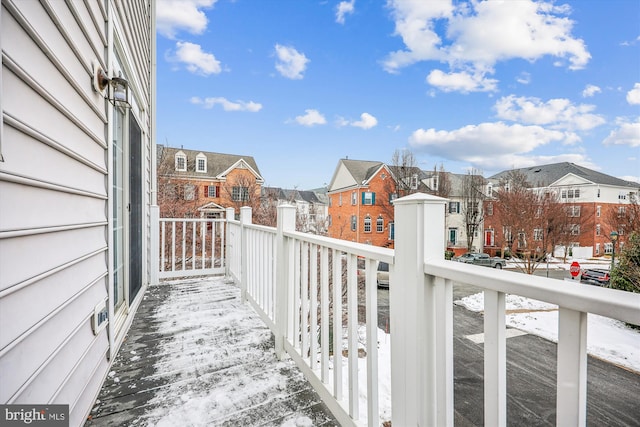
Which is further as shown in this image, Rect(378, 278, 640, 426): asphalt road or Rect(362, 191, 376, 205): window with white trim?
Rect(362, 191, 376, 205): window with white trim

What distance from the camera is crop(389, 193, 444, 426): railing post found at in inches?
35.0

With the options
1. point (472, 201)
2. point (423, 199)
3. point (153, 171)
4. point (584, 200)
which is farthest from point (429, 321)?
point (584, 200)

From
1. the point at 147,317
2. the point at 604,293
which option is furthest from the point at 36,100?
the point at 147,317

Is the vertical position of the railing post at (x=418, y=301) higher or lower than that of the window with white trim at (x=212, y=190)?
lower

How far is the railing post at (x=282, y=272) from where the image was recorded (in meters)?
1.99

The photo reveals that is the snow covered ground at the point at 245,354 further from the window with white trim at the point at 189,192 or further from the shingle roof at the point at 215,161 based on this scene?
the shingle roof at the point at 215,161

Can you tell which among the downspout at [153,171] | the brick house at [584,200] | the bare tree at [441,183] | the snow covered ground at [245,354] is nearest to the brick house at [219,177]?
the bare tree at [441,183]

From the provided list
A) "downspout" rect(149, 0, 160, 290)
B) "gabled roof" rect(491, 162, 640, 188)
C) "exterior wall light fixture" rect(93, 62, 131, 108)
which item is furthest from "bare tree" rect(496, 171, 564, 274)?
"exterior wall light fixture" rect(93, 62, 131, 108)

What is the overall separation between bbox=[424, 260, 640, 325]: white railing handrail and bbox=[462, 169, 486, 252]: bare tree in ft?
69.6

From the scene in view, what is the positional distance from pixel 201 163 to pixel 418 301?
19593 millimetres

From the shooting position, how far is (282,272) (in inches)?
80.9

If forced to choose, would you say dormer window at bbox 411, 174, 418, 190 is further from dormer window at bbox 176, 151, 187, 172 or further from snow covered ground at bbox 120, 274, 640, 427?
snow covered ground at bbox 120, 274, 640, 427

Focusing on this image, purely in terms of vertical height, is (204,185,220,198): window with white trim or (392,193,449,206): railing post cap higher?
(204,185,220,198): window with white trim

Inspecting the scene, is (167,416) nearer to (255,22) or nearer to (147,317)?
(147,317)
